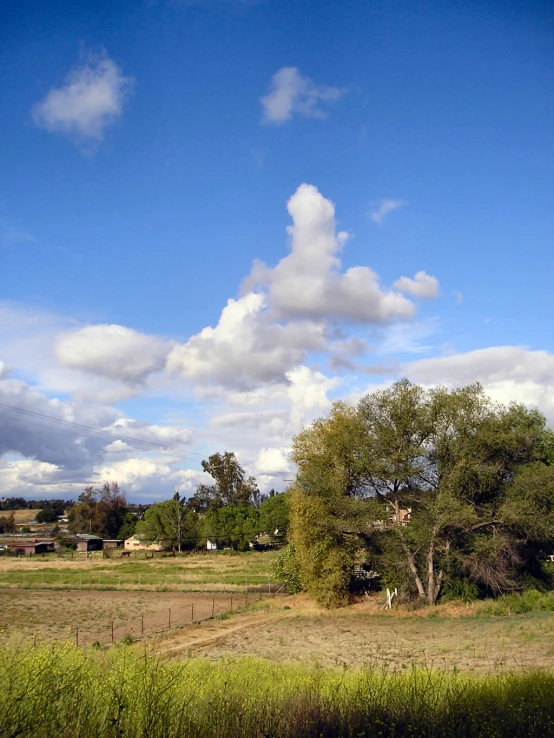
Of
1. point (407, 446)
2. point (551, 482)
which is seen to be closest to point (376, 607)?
point (407, 446)

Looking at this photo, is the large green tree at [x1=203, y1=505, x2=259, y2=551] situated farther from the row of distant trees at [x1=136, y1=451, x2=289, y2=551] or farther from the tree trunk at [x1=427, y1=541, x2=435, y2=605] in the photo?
the tree trunk at [x1=427, y1=541, x2=435, y2=605]

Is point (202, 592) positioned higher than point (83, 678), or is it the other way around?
point (83, 678)

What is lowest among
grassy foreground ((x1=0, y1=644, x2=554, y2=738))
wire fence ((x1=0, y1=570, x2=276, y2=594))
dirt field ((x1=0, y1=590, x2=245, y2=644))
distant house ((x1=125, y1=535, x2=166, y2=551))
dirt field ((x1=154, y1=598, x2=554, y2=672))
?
distant house ((x1=125, y1=535, x2=166, y2=551))

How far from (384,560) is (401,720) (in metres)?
32.0

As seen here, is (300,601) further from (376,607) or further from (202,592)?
(202,592)

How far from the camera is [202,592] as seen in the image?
49.1 m

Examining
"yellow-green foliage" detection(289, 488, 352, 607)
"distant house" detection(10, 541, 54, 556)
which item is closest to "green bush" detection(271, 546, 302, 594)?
"yellow-green foliage" detection(289, 488, 352, 607)

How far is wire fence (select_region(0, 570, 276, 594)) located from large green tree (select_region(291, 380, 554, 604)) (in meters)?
12.7

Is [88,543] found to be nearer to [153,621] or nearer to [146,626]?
[153,621]

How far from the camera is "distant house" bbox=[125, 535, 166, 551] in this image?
340 ft

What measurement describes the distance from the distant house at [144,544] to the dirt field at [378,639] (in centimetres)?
7224

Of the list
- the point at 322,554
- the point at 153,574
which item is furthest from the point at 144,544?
the point at 322,554

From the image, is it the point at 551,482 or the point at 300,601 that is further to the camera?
the point at 300,601

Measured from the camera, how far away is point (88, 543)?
111688 mm
